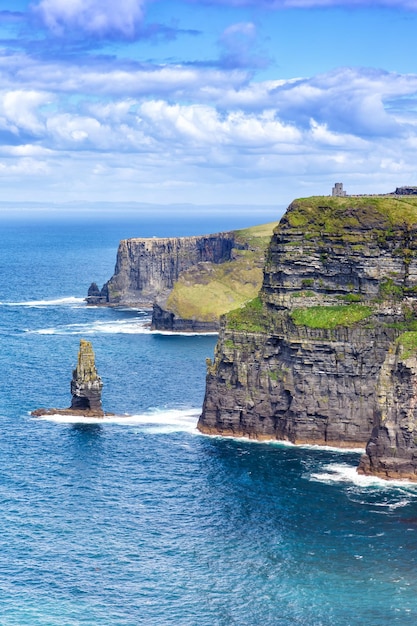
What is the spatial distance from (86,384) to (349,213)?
41.2 meters

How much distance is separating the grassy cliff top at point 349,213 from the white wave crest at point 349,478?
1290 inches

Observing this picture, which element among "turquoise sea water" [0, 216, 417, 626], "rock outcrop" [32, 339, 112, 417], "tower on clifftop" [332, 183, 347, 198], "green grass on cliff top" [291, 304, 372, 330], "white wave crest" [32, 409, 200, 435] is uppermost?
"tower on clifftop" [332, 183, 347, 198]

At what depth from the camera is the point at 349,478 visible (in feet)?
427

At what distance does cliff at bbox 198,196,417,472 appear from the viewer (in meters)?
144

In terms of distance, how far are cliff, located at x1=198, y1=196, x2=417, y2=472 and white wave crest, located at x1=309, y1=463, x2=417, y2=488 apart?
8.84m

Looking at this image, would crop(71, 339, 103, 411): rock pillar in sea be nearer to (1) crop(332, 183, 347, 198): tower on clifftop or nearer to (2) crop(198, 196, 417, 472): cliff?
(2) crop(198, 196, 417, 472): cliff

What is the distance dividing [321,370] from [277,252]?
59.2 ft

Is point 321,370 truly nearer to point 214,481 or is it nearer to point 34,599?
point 214,481

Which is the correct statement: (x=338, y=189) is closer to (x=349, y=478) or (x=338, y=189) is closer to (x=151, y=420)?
(x=151, y=420)

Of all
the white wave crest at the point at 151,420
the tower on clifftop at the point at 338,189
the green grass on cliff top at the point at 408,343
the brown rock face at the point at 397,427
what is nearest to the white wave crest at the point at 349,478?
the brown rock face at the point at 397,427

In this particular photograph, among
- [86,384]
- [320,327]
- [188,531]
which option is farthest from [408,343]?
[86,384]

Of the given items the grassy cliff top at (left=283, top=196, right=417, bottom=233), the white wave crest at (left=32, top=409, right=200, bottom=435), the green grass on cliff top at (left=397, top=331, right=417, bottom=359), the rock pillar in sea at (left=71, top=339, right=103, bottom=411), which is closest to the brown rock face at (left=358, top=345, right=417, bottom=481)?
the green grass on cliff top at (left=397, top=331, right=417, bottom=359)

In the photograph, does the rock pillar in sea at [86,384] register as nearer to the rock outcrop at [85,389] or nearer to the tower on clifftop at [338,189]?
the rock outcrop at [85,389]

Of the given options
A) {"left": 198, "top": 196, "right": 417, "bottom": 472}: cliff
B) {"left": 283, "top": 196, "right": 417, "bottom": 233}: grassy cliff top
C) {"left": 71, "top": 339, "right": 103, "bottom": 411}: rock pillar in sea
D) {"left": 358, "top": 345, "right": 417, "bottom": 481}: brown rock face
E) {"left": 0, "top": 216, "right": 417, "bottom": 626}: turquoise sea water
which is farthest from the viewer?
{"left": 71, "top": 339, "right": 103, "bottom": 411}: rock pillar in sea
